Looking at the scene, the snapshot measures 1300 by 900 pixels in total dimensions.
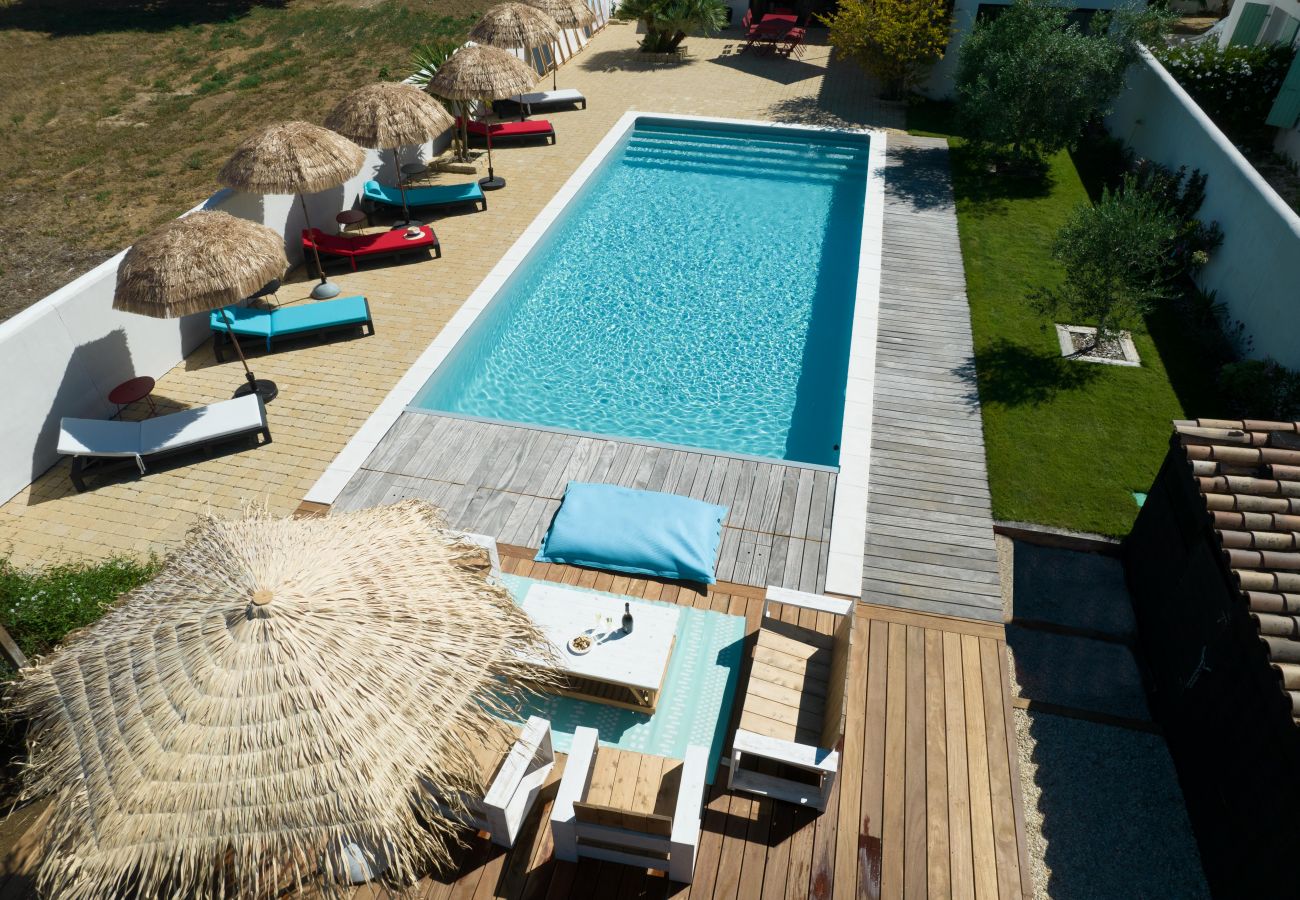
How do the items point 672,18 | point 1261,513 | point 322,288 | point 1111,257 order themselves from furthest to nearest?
point 672,18 < point 322,288 < point 1111,257 < point 1261,513

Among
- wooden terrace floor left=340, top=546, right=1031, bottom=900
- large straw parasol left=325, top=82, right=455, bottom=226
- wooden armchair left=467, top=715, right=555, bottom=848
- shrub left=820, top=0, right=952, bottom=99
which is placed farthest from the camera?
shrub left=820, top=0, right=952, bottom=99

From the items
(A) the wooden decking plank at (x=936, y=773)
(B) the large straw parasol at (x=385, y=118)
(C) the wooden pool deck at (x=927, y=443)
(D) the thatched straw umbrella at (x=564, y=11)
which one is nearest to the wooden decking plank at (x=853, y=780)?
(A) the wooden decking plank at (x=936, y=773)

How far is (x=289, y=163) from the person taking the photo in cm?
1248

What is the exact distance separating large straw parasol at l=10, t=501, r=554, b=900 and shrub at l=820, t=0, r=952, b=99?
20183mm

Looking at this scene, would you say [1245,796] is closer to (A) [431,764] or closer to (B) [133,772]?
(A) [431,764]

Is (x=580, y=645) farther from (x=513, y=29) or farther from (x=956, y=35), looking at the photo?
(x=956, y=35)

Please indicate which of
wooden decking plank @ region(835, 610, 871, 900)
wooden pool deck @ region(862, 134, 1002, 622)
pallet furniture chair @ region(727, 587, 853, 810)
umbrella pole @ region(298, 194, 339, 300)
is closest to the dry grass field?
umbrella pole @ region(298, 194, 339, 300)

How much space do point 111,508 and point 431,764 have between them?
732cm

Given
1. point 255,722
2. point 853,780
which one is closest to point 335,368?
point 255,722

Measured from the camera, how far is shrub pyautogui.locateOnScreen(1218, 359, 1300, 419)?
10.5m

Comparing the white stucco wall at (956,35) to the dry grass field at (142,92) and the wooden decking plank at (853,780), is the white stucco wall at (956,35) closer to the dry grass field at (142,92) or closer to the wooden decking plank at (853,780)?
the dry grass field at (142,92)

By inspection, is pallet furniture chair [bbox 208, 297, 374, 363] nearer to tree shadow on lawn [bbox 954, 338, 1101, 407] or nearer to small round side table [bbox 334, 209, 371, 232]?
small round side table [bbox 334, 209, 371, 232]

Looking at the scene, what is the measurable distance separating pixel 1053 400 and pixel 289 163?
A: 1238 centimetres

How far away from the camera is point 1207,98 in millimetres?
18922
